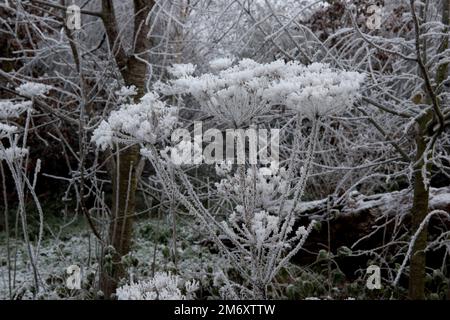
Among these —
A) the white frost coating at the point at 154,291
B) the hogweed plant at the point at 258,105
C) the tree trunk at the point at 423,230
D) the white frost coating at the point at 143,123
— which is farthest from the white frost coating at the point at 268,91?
the tree trunk at the point at 423,230

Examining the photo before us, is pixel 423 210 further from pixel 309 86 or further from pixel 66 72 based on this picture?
pixel 66 72

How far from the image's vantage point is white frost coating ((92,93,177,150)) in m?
1.92

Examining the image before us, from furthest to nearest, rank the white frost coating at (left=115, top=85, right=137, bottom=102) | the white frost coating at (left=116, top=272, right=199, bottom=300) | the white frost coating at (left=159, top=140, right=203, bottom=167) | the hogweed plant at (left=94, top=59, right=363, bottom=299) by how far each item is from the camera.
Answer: the white frost coating at (left=115, top=85, right=137, bottom=102) < the white frost coating at (left=159, top=140, right=203, bottom=167) < the hogweed plant at (left=94, top=59, right=363, bottom=299) < the white frost coating at (left=116, top=272, right=199, bottom=300)

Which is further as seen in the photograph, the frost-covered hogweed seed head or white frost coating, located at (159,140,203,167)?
white frost coating, located at (159,140,203,167)

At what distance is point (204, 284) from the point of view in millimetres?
3932

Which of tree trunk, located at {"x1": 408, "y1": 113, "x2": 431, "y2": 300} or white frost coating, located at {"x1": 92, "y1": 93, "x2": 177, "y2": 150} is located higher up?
white frost coating, located at {"x1": 92, "y1": 93, "x2": 177, "y2": 150}

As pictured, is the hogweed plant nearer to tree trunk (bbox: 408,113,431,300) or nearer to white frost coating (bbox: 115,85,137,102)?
white frost coating (bbox: 115,85,137,102)

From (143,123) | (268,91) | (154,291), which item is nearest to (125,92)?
(143,123)

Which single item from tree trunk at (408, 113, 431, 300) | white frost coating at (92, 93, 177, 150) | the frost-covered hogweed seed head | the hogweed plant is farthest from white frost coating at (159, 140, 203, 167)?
tree trunk at (408, 113, 431, 300)

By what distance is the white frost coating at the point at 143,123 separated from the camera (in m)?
1.92

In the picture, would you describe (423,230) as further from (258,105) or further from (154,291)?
(154,291)

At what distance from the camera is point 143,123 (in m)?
1.91

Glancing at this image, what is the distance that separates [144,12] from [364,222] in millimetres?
2855
